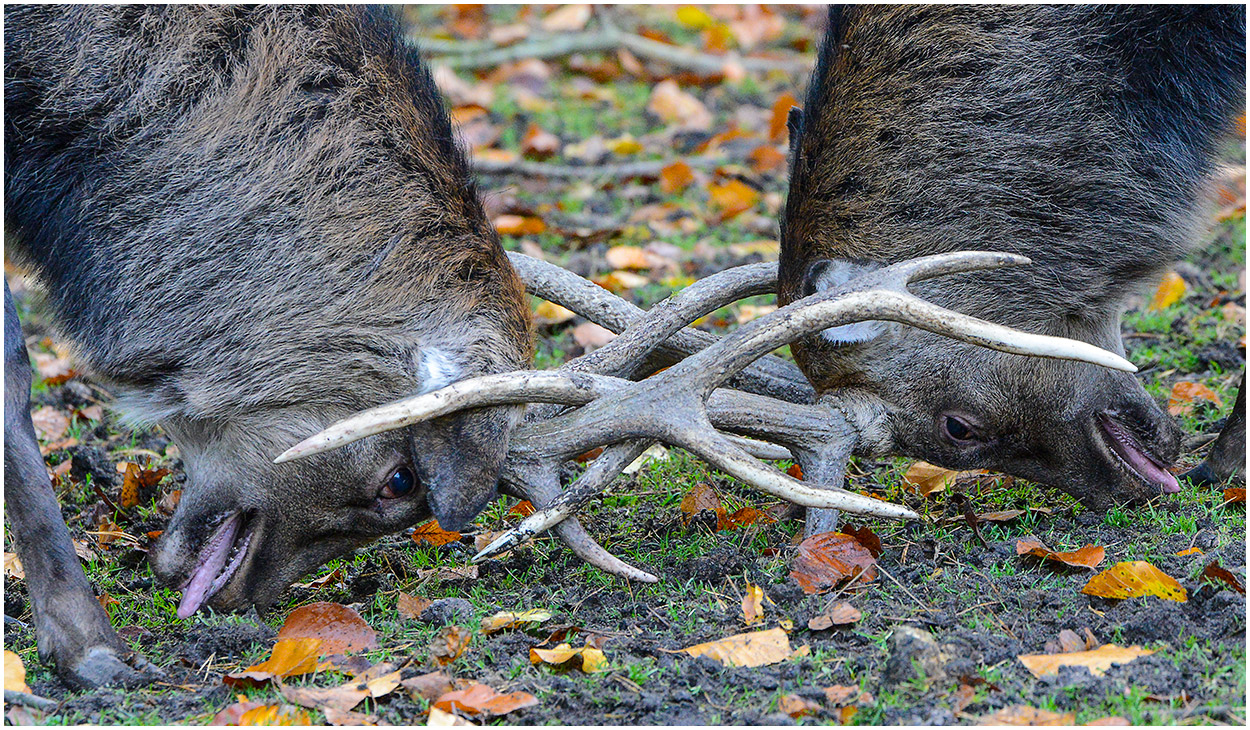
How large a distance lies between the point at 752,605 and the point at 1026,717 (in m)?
0.89

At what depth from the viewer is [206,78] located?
369 centimetres

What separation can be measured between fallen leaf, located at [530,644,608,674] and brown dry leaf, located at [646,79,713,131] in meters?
6.09

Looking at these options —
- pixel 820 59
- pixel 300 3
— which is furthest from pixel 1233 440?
pixel 300 3

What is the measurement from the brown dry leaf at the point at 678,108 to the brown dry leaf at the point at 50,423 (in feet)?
15.8

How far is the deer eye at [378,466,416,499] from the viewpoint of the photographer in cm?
362

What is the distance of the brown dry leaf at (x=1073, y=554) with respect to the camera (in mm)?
3568

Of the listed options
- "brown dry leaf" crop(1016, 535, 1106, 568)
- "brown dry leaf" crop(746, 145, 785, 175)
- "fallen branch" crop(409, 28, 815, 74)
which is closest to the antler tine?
"brown dry leaf" crop(1016, 535, 1106, 568)

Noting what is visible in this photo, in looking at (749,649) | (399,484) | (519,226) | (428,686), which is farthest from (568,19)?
(428,686)

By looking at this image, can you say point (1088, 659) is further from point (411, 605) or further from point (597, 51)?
point (597, 51)

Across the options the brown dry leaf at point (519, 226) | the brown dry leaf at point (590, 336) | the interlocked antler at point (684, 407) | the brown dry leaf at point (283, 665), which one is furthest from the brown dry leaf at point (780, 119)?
the brown dry leaf at point (283, 665)

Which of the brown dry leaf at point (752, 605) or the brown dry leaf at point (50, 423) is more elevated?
the brown dry leaf at point (752, 605)

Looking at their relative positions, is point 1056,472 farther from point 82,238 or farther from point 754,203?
point 754,203

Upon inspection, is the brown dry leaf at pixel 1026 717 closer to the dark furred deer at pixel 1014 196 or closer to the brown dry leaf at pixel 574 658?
the brown dry leaf at pixel 574 658

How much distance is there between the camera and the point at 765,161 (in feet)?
26.7
